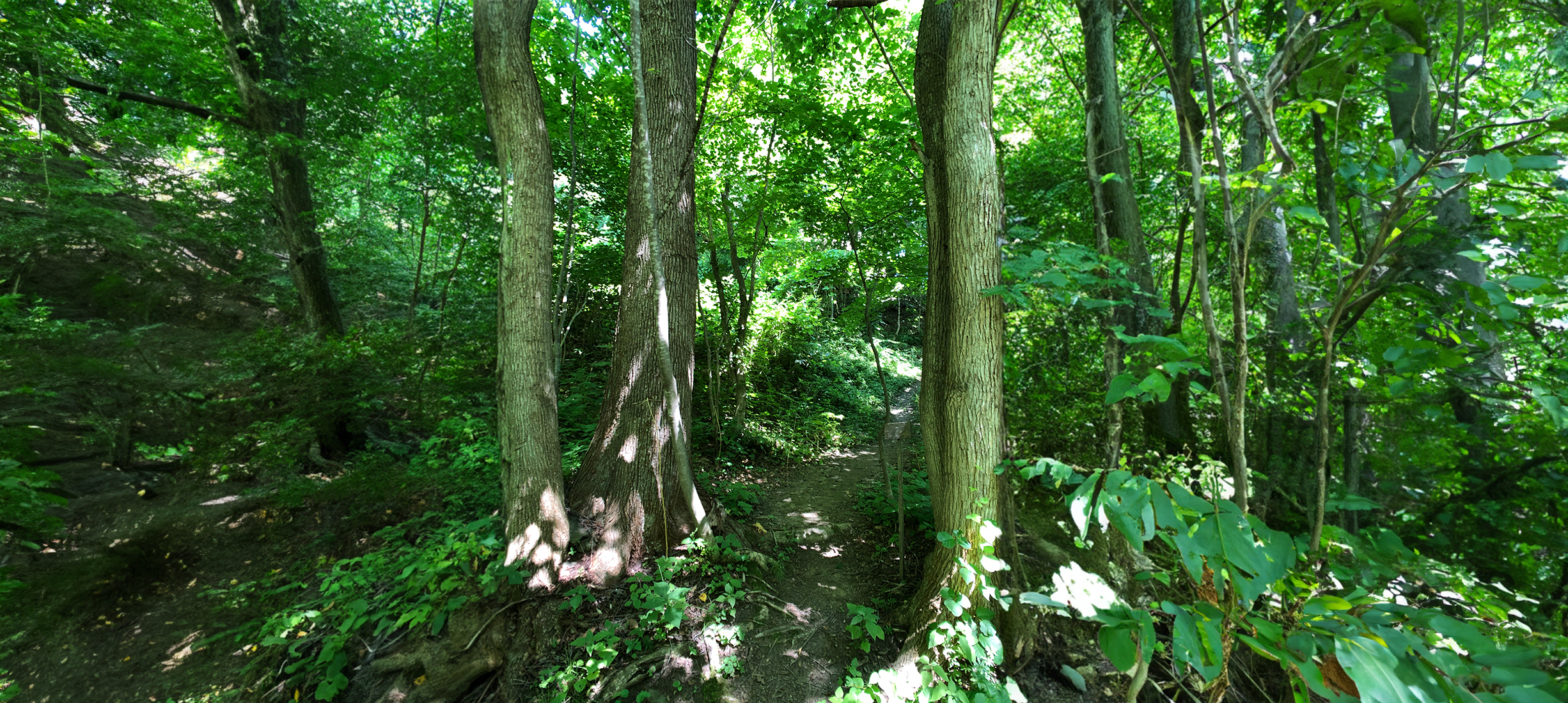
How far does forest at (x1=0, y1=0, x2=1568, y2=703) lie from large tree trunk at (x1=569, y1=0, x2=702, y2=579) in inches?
1.6

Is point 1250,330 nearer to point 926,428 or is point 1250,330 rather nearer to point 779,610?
point 926,428

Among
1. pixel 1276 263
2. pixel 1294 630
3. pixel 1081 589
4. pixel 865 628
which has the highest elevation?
pixel 1276 263

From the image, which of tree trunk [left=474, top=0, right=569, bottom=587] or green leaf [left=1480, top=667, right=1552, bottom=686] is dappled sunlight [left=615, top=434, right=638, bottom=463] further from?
green leaf [left=1480, top=667, right=1552, bottom=686]

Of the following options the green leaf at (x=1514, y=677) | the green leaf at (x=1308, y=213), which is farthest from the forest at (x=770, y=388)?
the green leaf at (x=1308, y=213)

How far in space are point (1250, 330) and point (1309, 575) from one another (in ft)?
12.6

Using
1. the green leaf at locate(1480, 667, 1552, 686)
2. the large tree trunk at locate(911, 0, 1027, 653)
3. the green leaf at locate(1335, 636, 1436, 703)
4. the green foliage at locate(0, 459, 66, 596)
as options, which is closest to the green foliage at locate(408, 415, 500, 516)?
the green foliage at locate(0, 459, 66, 596)

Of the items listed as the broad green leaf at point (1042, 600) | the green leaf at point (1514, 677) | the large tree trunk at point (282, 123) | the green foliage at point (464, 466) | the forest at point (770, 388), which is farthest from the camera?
the large tree trunk at point (282, 123)

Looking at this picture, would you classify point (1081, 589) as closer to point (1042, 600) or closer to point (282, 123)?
point (1042, 600)

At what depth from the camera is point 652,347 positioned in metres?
3.99

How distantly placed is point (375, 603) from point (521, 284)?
2.29 metres

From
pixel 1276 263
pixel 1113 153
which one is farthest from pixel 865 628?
pixel 1276 263

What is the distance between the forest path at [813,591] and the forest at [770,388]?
0.04 m

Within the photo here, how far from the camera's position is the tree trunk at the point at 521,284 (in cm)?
347

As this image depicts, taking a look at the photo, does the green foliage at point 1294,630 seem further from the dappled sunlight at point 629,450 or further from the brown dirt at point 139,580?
the brown dirt at point 139,580
